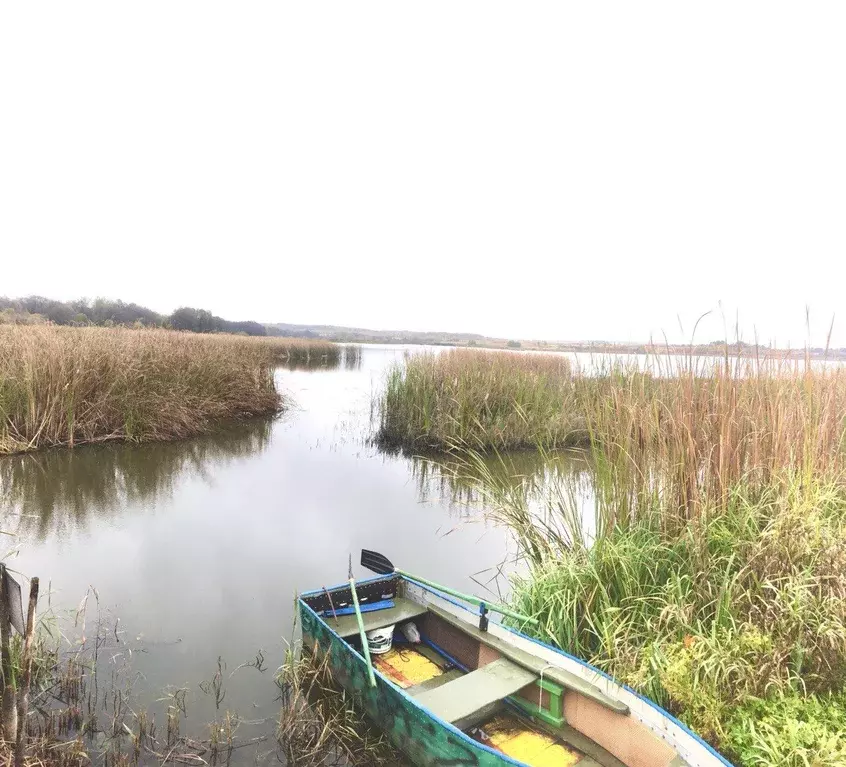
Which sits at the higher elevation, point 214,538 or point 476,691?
point 476,691

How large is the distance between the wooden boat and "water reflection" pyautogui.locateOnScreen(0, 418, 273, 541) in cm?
492

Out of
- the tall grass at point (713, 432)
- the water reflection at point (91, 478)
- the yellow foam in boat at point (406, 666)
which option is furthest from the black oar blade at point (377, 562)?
the water reflection at point (91, 478)

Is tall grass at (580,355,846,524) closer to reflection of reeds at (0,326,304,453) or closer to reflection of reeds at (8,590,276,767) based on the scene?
reflection of reeds at (8,590,276,767)

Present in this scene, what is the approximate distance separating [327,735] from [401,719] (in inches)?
26.7

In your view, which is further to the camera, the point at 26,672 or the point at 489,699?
the point at 489,699

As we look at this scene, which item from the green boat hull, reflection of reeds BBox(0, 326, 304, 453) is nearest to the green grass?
the green boat hull

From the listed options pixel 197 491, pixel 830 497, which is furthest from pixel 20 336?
pixel 830 497

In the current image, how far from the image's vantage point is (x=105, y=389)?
10711mm

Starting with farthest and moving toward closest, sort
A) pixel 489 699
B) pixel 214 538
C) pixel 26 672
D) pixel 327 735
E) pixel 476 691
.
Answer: pixel 214 538 → pixel 327 735 → pixel 476 691 → pixel 489 699 → pixel 26 672

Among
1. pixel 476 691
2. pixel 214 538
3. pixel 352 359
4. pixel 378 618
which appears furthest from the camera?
pixel 352 359

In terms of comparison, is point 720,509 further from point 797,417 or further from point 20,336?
point 20,336

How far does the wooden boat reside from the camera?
9.08 ft

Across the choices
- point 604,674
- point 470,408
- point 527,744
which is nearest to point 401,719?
point 527,744

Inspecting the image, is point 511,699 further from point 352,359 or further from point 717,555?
point 352,359
